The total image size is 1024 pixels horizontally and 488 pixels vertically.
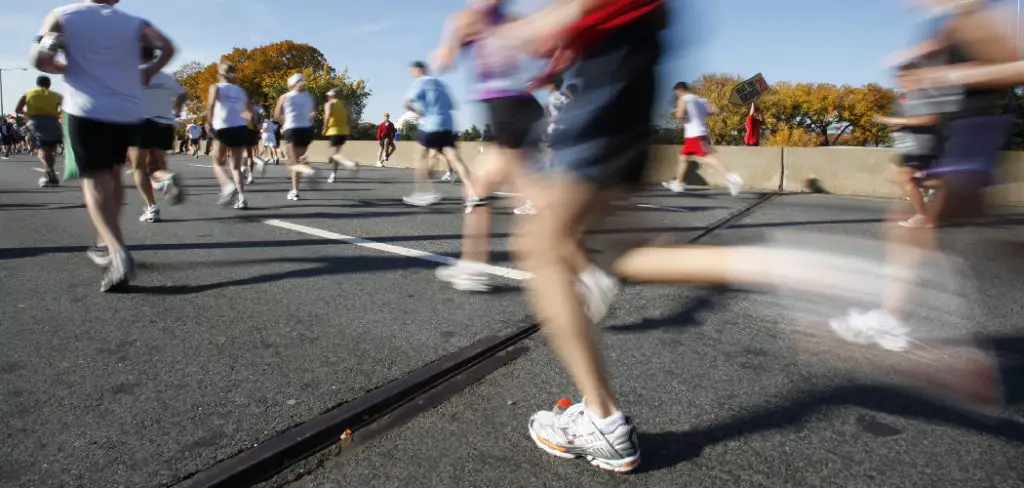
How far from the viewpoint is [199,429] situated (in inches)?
76.2

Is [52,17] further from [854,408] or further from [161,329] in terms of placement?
[854,408]

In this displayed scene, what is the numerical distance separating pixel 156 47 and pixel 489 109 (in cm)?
287

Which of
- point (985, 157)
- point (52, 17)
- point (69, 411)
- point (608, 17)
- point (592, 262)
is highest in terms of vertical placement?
point (52, 17)

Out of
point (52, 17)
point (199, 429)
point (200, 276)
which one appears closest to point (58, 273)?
point (200, 276)

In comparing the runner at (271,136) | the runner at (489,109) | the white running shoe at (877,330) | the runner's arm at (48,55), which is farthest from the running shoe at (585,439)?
the runner at (271,136)

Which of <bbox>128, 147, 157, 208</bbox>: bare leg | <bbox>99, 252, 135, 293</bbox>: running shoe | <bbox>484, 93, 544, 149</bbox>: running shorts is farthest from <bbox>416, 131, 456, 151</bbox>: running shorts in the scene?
<bbox>484, 93, 544, 149</bbox>: running shorts

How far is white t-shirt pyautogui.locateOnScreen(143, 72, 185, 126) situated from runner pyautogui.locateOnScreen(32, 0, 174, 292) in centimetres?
232

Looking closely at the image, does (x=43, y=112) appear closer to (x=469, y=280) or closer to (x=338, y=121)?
(x=338, y=121)

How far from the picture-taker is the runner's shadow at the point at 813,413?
1893 mm

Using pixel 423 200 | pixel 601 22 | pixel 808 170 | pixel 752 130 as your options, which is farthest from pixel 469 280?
pixel 752 130

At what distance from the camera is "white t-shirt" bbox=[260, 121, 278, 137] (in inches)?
826

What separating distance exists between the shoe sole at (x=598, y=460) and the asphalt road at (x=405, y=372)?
0.02m

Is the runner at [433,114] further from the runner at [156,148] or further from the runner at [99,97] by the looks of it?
the runner at [99,97]

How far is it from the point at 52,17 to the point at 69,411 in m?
2.58
